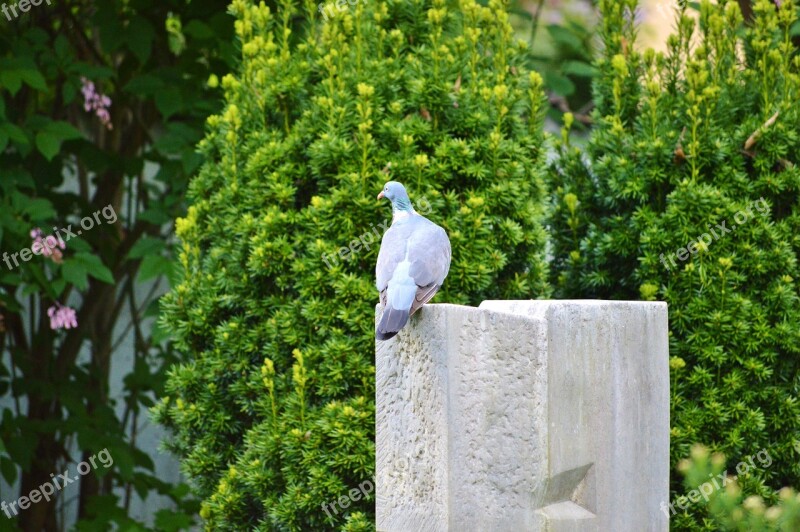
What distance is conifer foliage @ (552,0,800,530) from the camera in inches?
153

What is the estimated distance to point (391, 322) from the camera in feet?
8.83

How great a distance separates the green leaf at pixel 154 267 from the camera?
4562 mm

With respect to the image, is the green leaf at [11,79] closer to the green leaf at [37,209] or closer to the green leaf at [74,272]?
the green leaf at [37,209]

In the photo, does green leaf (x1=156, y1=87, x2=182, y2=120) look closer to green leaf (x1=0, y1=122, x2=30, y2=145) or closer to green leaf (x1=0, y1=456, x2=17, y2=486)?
green leaf (x1=0, y1=122, x2=30, y2=145)

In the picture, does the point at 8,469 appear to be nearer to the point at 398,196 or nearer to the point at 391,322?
the point at 398,196

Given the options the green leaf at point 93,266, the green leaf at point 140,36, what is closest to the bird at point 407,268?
the green leaf at point 93,266

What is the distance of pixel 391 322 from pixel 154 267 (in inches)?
86.9

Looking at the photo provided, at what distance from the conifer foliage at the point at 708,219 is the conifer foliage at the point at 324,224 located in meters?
0.44

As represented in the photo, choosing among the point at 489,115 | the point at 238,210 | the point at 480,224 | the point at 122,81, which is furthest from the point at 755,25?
the point at 122,81

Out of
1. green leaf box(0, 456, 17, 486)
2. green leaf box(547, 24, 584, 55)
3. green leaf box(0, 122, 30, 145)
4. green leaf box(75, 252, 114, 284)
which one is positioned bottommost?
green leaf box(0, 456, 17, 486)

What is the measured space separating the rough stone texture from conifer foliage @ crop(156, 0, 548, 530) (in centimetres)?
62

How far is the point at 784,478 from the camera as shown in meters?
4.00

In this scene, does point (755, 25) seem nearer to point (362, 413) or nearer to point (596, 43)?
point (596, 43)

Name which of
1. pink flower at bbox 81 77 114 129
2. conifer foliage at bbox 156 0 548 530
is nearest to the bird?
conifer foliage at bbox 156 0 548 530
